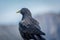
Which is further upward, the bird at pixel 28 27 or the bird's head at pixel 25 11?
the bird's head at pixel 25 11

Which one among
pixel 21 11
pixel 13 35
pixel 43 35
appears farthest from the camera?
pixel 13 35

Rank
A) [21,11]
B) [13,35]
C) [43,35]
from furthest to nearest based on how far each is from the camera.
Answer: [13,35] → [21,11] → [43,35]

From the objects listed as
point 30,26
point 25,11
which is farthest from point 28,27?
point 25,11

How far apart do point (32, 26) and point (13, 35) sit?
66cm

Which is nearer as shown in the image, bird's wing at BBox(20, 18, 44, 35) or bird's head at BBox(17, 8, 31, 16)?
bird's wing at BBox(20, 18, 44, 35)

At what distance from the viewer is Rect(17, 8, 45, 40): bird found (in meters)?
3.93

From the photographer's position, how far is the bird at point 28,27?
12.9 feet

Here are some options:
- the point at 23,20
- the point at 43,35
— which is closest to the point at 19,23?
the point at 23,20

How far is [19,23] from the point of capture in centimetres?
405

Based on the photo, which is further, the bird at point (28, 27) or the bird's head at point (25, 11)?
the bird's head at point (25, 11)

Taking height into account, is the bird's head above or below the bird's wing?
above

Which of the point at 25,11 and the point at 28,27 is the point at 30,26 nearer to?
the point at 28,27

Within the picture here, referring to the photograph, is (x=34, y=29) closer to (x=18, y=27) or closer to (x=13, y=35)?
(x=18, y=27)

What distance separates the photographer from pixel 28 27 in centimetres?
400
